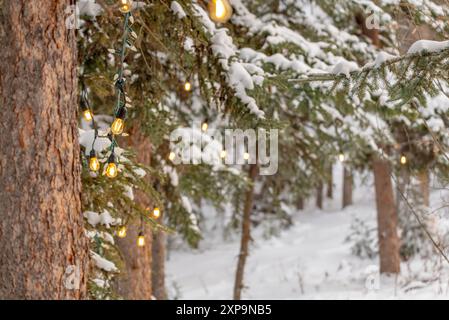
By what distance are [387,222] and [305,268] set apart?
4.32m

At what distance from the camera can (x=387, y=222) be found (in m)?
13.0

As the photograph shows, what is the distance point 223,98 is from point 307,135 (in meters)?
6.35

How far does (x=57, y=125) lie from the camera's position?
3.60m

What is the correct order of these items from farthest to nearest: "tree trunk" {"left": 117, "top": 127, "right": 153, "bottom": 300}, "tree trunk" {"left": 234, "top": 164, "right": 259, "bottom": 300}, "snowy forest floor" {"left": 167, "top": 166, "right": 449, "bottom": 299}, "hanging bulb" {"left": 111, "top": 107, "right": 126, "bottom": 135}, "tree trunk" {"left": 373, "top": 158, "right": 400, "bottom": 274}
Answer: "tree trunk" {"left": 373, "top": 158, "right": 400, "bottom": 274}, "tree trunk" {"left": 234, "top": 164, "right": 259, "bottom": 300}, "snowy forest floor" {"left": 167, "top": 166, "right": 449, "bottom": 299}, "tree trunk" {"left": 117, "top": 127, "right": 153, "bottom": 300}, "hanging bulb" {"left": 111, "top": 107, "right": 126, "bottom": 135}

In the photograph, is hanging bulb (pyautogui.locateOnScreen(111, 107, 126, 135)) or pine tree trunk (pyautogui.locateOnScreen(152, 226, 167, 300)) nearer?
hanging bulb (pyautogui.locateOnScreen(111, 107, 126, 135))

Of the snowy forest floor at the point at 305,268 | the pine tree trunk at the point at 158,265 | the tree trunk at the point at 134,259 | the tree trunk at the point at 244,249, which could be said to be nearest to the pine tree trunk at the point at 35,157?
the tree trunk at the point at 134,259

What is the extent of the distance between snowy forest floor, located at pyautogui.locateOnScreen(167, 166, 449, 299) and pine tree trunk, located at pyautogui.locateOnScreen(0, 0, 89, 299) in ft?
21.3

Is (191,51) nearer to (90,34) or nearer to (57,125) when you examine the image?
(90,34)

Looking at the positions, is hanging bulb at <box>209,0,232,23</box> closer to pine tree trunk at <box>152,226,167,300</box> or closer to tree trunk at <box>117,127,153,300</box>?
tree trunk at <box>117,127,153,300</box>

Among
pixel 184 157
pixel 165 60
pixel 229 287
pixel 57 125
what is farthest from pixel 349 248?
pixel 57 125

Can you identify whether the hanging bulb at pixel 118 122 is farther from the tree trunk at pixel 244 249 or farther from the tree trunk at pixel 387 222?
the tree trunk at pixel 387 222

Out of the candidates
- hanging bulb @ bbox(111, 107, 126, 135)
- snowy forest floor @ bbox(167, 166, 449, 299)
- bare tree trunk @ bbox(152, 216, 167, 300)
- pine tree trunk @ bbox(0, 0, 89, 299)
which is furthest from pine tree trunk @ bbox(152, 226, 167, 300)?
hanging bulb @ bbox(111, 107, 126, 135)

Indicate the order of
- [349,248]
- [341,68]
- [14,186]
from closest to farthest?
[14,186], [341,68], [349,248]

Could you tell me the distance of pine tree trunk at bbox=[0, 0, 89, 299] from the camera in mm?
3434
